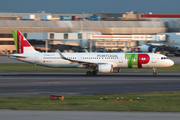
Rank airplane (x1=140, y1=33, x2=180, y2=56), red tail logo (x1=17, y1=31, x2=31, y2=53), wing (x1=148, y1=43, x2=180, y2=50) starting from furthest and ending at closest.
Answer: wing (x1=148, y1=43, x2=180, y2=50), airplane (x1=140, y1=33, x2=180, y2=56), red tail logo (x1=17, y1=31, x2=31, y2=53)

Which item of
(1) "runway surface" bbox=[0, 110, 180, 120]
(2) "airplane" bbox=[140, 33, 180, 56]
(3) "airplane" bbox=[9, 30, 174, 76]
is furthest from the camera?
(2) "airplane" bbox=[140, 33, 180, 56]

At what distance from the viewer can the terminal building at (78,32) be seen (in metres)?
81.7

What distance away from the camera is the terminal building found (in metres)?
81.7

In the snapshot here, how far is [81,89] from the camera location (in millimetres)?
24062

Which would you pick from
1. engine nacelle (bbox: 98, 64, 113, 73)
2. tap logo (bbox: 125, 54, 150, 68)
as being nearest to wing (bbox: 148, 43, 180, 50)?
tap logo (bbox: 125, 54, 150, 68)

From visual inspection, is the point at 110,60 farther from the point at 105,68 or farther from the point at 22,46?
the point at 22,46

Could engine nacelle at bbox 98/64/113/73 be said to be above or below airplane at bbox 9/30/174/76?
below

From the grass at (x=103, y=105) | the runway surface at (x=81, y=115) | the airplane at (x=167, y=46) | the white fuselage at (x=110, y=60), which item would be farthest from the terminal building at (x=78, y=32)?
the runway surface at (x=81, y=115)

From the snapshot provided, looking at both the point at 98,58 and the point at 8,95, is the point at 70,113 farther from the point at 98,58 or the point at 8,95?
the point at 98,58

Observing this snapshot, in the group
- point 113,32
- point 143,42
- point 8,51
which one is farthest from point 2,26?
point 143,42

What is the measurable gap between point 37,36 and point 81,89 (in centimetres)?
6139

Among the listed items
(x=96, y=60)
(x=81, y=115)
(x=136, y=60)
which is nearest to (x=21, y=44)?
(x=96, y=60)

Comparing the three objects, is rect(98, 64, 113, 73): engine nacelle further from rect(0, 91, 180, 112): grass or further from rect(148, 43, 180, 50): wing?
rect(148, 43, 180, 50): wing

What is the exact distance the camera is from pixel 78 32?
89125 millimetres
